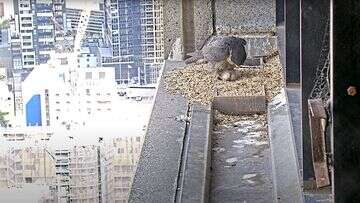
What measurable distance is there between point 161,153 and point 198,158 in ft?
0.84

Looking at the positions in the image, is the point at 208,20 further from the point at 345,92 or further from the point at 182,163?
the point at 345,92

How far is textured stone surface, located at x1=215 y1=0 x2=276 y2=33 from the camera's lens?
383 inches

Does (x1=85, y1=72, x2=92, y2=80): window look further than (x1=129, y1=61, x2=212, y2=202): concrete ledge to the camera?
Yes

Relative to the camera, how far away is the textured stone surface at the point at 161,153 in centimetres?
479

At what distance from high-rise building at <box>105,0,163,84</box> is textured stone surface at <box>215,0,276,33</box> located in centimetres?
73

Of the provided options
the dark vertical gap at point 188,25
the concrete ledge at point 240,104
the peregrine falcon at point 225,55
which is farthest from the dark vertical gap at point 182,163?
the dark vertical gap at point 188,25

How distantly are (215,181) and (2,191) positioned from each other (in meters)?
1.38

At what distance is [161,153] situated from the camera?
223 inches

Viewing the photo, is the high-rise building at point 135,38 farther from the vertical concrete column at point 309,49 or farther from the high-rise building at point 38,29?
the vertical concrete column at point 309,49

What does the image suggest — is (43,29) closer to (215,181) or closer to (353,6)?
(215,181)

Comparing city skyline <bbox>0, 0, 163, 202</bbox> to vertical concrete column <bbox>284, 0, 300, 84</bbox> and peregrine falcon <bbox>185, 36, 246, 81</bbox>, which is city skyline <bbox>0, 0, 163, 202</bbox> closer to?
peregrine falcon <bbox>185, 36, 246, 81</bbox>

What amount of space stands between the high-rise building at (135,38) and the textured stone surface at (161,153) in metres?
1.02

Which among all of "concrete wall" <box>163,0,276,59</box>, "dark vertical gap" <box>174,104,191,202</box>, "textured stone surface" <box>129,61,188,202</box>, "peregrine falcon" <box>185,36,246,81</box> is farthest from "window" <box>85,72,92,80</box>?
"concrete wall" <box>163,0,276,59</box>

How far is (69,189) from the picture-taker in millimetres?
5496
